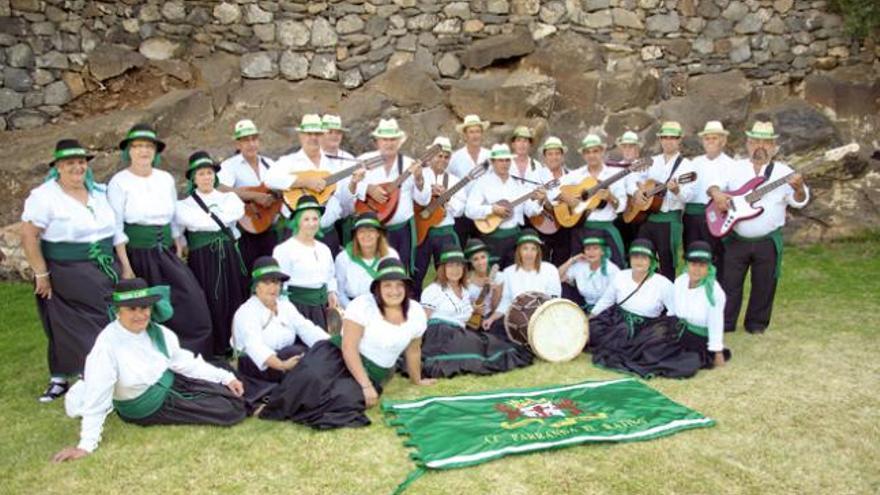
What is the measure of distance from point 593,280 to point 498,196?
1041 millimetres

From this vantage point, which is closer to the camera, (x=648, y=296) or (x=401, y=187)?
(x=648, y=296)

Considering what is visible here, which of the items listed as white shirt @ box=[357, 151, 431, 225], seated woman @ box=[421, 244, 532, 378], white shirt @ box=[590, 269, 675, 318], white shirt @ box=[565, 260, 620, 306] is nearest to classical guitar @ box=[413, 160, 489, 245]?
white shirt @ box=[357, 151, 431, 225]

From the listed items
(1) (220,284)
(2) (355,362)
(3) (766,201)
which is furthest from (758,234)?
(1) (220,284)

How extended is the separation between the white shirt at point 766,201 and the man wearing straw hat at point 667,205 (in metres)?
0.41

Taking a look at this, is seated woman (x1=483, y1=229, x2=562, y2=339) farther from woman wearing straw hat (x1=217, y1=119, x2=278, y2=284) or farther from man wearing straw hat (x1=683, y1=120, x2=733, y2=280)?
woman wearing straw hat (x1=217, y1=119, x2=278, y2=284)

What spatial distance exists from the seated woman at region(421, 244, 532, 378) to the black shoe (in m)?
2.29

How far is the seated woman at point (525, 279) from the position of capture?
588cm

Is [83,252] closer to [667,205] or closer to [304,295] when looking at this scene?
[304,295]

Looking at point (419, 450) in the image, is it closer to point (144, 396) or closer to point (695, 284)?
point (144, 396)

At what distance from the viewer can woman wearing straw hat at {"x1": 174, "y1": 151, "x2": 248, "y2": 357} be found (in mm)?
5363

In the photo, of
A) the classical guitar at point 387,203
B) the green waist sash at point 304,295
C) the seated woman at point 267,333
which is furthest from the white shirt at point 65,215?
the classical guitar at point 387,203

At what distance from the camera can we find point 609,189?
648cm

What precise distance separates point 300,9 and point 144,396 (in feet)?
22.1

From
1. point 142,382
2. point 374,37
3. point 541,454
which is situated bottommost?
point 541,454
